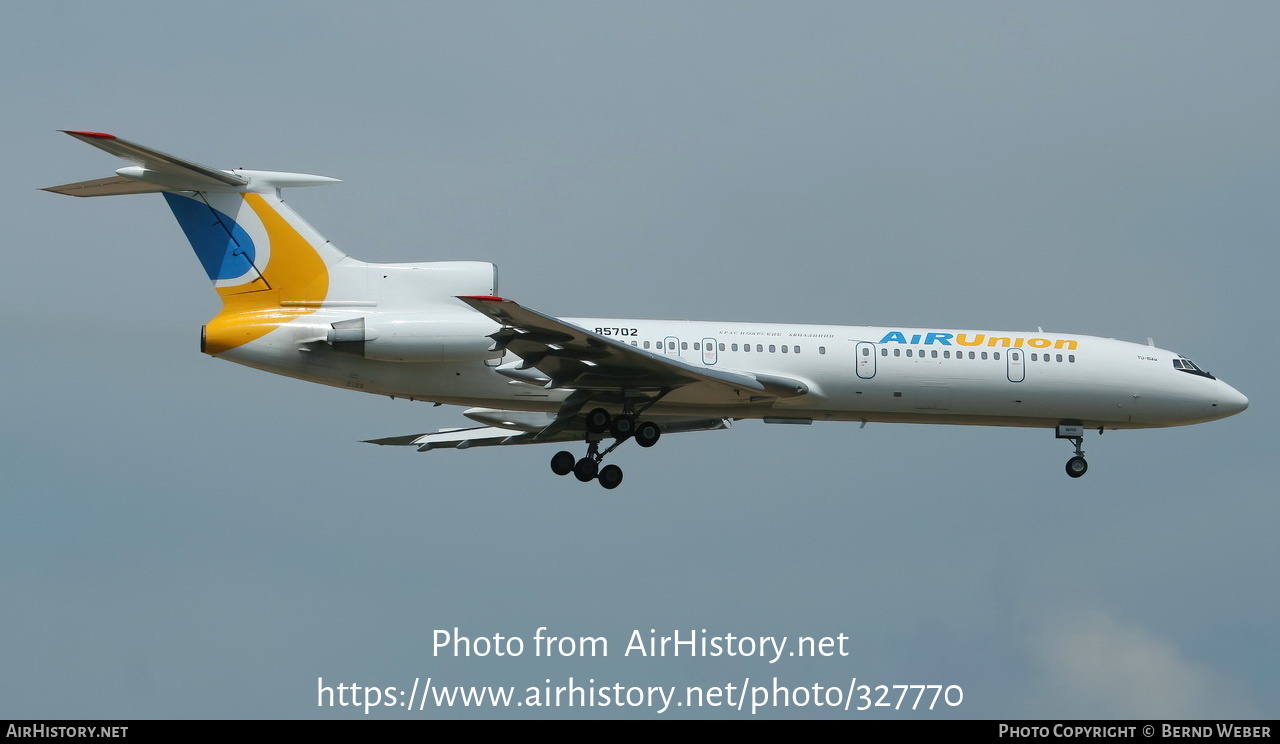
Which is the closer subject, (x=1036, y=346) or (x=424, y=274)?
(x=424, y=274)

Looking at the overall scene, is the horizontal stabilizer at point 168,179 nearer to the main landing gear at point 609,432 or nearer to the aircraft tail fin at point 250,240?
the aircraft tail fin at point 250,240

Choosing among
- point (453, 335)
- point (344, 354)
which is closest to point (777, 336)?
point (453, 335)

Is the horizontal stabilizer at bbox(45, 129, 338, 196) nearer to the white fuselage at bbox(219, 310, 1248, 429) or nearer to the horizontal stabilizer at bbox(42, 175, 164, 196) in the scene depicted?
the horizontal stabilizer at bbox(42, 175, 164, 196)

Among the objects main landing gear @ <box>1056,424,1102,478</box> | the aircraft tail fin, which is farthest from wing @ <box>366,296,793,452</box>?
main landing gear @ <box>1056,424,1102,478</box>

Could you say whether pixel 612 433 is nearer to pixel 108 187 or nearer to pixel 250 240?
pixel 250 240

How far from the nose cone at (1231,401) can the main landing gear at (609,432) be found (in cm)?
1264

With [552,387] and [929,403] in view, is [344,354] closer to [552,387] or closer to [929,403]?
[552,387]

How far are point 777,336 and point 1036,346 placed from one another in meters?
5.82

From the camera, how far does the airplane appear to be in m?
27.5

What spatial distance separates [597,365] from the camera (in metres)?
28.3

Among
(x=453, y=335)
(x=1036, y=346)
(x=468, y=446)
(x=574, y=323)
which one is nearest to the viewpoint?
(x=453, y=335)

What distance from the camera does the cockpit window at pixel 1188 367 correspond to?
32.3 m

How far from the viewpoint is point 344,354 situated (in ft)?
90.6

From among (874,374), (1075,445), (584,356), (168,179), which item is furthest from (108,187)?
(1075,445)
